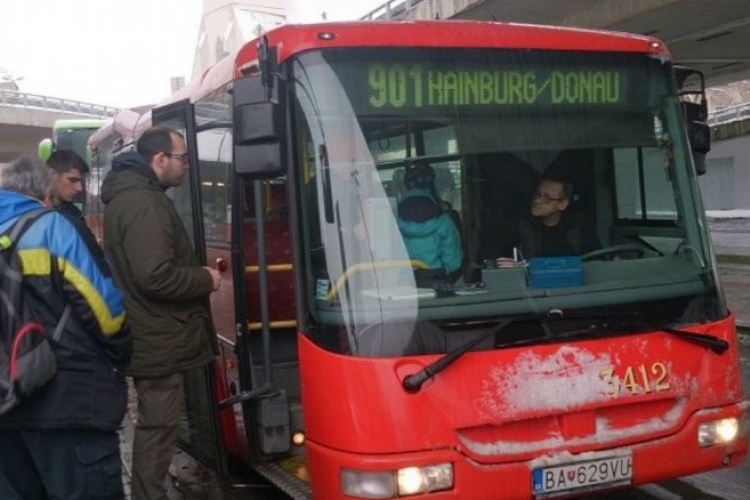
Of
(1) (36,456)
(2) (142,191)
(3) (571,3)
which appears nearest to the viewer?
(1) (36,456)

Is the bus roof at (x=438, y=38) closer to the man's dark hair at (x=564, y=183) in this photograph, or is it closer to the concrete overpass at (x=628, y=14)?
the man's dark hair at (x=564, y=183)

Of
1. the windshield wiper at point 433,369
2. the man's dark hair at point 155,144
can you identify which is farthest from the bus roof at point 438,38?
the windshield wiper at point 433,369

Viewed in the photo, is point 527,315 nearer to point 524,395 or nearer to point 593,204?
point 524,395

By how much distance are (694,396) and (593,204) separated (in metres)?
1.08

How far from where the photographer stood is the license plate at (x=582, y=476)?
11.9 ft

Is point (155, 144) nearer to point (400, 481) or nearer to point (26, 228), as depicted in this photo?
point (26, 228)

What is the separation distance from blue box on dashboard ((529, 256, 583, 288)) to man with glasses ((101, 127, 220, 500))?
65.0 inches

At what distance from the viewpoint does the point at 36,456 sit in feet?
11.5

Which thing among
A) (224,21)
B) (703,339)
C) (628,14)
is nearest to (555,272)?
(703,339)

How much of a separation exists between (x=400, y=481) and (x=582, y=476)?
82 cm

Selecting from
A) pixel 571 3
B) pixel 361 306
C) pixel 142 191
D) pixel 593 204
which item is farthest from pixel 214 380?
pixel 571 3

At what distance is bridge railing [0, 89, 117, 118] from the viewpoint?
34844mm

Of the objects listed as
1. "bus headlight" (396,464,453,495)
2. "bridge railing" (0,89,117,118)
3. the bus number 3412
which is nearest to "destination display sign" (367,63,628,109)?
the bus number 3412

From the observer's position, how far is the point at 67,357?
3467mm
